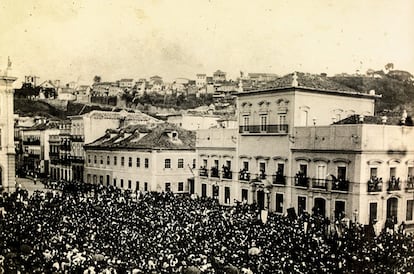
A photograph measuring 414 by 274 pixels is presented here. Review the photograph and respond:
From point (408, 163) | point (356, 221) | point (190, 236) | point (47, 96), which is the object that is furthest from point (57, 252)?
point (408, 163)

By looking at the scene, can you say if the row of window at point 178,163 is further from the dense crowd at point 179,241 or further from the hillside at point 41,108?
the hillside at point 41,108

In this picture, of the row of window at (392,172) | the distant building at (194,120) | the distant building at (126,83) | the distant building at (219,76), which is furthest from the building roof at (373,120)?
the distant building at (194,120)

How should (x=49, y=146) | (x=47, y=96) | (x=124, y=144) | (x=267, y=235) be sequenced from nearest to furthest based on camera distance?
1. (x=267, y=235)
2. (x=47, y=96)
3. (x=49, y=146)
4. (x=124, y=144)

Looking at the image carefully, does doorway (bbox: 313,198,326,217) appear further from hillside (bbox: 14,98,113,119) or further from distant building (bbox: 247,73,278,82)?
hillside (bbox: 14,98,113,119)

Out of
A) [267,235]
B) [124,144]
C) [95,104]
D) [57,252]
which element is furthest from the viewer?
[124,144]

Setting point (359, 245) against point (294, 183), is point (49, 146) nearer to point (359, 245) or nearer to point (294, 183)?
point (294, 183)

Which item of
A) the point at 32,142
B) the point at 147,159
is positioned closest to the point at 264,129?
the point at 147,159
